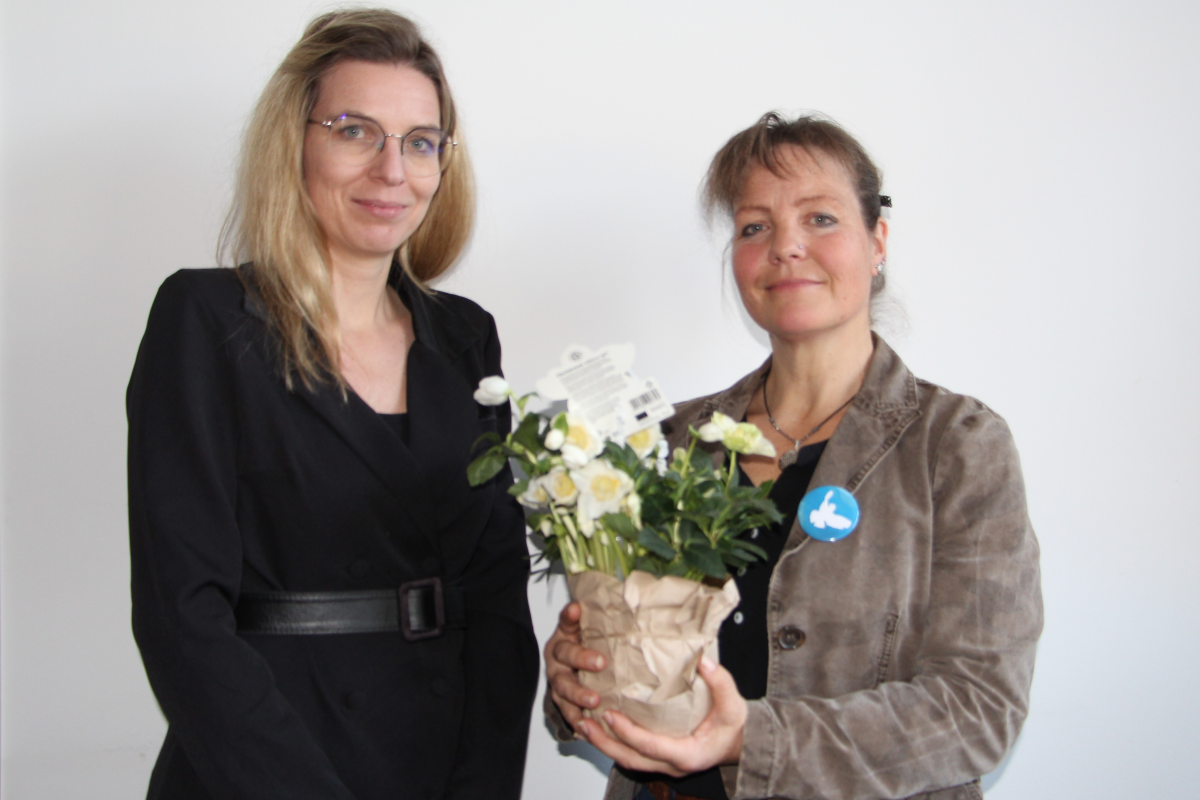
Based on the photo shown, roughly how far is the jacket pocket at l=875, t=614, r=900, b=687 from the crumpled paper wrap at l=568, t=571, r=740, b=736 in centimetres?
31

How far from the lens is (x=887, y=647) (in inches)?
53.1

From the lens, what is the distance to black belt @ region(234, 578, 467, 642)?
4.54ft

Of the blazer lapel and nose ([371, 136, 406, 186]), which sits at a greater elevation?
nose ([371, 136, 406, 186])

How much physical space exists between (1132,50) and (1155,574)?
4.12ft

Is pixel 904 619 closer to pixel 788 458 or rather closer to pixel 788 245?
pixel 788 458

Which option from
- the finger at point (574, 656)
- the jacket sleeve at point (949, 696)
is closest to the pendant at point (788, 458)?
the jacket sleeve at point (949, 696)

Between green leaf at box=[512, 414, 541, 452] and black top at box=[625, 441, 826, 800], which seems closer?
green leaf at box=[512, 414, 541, 452]

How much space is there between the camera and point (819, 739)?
4.03 feet

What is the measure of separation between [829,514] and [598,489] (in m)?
0.45

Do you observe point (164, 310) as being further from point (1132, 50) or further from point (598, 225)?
point (1132, 50)

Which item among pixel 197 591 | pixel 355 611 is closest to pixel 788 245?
pixel 355 611

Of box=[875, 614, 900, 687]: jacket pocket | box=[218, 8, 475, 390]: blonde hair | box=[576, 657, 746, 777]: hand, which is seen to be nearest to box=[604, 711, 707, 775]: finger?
box=[576, 657, 746, 777]: hand

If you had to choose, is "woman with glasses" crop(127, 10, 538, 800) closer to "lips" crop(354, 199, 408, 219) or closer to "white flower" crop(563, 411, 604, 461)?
"lips" crop(354, 199, 408, 219)

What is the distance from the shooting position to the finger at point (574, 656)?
3.92 ft
